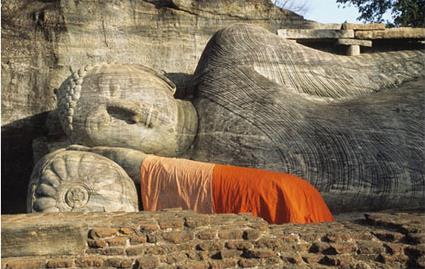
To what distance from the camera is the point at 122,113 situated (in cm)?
592

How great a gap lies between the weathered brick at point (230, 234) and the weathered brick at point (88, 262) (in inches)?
26.1

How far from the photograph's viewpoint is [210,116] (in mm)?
6168

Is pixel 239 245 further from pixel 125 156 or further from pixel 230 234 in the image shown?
pixel 125 156

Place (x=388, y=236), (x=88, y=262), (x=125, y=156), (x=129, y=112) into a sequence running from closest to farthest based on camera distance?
1. (x=88, y=262)
2. (x=388, y=236)
3. (x=125, y=156)
4. (x=129, y=112)

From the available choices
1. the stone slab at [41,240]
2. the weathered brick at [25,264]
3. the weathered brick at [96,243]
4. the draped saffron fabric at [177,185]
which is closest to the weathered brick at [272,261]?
the weathered brick at [96,243]

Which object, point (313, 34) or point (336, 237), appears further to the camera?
point (313, 34)

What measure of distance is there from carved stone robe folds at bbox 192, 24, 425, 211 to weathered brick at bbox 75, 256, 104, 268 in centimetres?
215

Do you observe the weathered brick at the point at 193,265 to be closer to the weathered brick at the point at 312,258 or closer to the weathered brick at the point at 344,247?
the weathered brick at the point at 312,258

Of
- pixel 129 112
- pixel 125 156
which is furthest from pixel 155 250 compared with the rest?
pixel 129 112

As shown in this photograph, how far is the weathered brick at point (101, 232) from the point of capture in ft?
13.1

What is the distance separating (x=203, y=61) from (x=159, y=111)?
82cm

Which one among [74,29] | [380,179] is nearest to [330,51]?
[380,179]

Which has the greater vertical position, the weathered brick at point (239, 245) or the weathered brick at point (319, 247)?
the weathered brick at point (239, 245)

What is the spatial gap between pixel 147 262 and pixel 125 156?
1.87m
